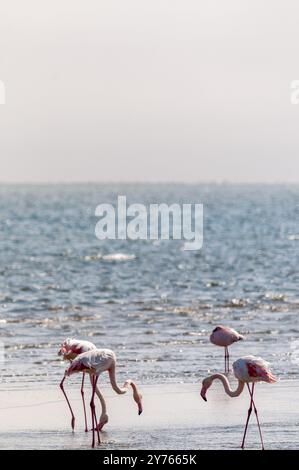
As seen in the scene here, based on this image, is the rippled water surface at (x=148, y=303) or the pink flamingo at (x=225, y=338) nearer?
the pink flamingo at (x=225, y=338)

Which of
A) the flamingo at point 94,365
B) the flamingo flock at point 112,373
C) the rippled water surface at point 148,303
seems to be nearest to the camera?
the flamingo flock at point 112,373

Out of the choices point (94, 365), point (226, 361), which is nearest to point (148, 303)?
point (226, 361)

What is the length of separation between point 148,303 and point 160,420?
1322 centimetres

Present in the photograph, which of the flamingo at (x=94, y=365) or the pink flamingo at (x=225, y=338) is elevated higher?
the pink flamingo at (x=225, y=338)

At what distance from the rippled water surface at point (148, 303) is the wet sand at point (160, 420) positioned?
1.13 m

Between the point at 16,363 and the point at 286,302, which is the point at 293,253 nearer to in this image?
the point at 286,302

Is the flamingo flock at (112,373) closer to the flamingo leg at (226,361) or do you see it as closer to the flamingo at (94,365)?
the flamingo at (94,365)

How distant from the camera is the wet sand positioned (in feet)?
37.9

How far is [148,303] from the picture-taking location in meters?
25.8

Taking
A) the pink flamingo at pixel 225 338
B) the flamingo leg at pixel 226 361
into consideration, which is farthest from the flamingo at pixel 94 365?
the pink flamingo at pixel 225 338

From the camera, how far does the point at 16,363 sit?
1678 cm

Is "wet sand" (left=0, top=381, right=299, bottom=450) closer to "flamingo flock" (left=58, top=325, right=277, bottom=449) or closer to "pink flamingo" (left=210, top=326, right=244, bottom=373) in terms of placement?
"flamingo flock" (left=58, top=325, right=277, bottom=449)

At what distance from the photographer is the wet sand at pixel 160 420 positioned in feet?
37.9
